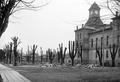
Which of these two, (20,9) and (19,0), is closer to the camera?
(19,0)

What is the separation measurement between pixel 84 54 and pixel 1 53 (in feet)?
110

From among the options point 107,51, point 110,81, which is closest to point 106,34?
point 107,51

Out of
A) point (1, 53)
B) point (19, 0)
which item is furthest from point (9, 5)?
point (1, 53)

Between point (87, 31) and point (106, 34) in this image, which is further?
point (87, 31)

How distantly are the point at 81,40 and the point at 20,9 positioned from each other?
73146mm

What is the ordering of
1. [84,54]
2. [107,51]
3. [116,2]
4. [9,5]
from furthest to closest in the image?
[84,54], [107,51], [116,2], [9,5]

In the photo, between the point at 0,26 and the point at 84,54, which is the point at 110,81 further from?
the point at 84,54

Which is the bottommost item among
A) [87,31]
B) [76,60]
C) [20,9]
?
[76,60]

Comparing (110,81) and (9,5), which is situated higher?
(9,5)

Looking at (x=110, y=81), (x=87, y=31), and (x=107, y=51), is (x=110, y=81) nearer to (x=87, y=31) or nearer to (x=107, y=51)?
(x=107, y=51)

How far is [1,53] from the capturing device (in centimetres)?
9244

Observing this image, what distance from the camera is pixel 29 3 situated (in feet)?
31.9

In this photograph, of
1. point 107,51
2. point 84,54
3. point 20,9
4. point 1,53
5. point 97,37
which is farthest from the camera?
point 1,53

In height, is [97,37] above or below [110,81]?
above
